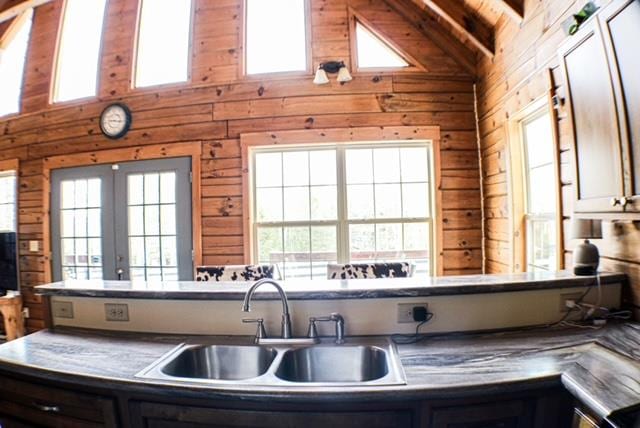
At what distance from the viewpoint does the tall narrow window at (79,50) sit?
3658 mm

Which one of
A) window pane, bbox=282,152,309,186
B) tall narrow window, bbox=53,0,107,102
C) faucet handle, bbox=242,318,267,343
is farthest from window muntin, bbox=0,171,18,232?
faucet handle, bbox=242,318,267,343

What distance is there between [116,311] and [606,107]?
2.38 meters

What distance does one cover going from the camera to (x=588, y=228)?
5.04 ft

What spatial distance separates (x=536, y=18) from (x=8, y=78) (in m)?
6.06

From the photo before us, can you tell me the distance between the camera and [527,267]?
240cm

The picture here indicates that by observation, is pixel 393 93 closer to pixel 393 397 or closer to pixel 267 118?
pixel 267 118

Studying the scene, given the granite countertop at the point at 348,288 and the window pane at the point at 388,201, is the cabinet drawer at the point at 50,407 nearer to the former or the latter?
the granite countertop at the point at 348,288

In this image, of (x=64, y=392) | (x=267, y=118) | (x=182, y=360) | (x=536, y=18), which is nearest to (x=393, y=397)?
(x=182, y=360)

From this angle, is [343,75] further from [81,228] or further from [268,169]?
[81,228]

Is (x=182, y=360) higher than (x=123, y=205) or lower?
lower

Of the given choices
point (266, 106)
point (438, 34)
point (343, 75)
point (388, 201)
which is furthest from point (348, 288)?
point (438, 34)

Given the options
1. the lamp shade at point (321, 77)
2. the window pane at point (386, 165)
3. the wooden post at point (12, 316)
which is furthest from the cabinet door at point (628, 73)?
the wooden post at point (12, 316)

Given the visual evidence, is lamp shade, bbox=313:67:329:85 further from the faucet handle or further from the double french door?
the faucet handle

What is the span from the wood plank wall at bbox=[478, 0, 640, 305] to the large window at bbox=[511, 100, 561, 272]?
0.32 ft
